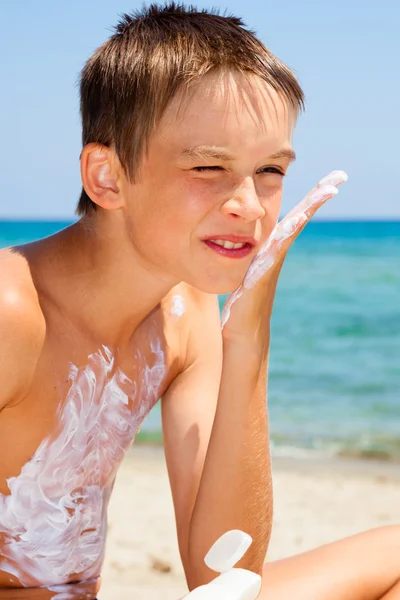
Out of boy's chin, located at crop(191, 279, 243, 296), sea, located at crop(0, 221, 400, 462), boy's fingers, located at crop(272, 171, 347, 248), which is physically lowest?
sea, located at crop(0, 221, 400, 462)

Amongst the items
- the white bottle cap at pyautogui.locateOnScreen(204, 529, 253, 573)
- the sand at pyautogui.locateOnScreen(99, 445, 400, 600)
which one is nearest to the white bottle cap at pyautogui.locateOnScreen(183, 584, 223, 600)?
the white bottle cap at pyautogui.locateOnScreen(204, 529, 253, 573)

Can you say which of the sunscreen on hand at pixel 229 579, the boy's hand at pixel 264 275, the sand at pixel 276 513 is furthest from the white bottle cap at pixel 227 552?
the sand at pixel 276 513

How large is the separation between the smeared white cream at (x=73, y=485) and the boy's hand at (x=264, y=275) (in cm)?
40

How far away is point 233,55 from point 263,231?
48cm

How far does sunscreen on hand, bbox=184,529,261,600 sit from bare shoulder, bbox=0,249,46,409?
0.68m

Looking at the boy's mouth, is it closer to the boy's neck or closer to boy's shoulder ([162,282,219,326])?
the boy's neck

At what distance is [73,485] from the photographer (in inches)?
96.0

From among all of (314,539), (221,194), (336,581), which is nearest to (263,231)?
(221,194)

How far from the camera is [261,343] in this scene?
2402 millimetres

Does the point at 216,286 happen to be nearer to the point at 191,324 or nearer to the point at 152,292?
the point at 152,292

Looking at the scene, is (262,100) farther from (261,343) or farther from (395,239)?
(395,239)

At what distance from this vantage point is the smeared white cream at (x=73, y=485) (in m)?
2.37

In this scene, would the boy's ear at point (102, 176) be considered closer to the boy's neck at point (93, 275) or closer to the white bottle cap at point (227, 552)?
the boy's neck at point (93, 275)

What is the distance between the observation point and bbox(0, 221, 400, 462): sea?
7589 millimetres
